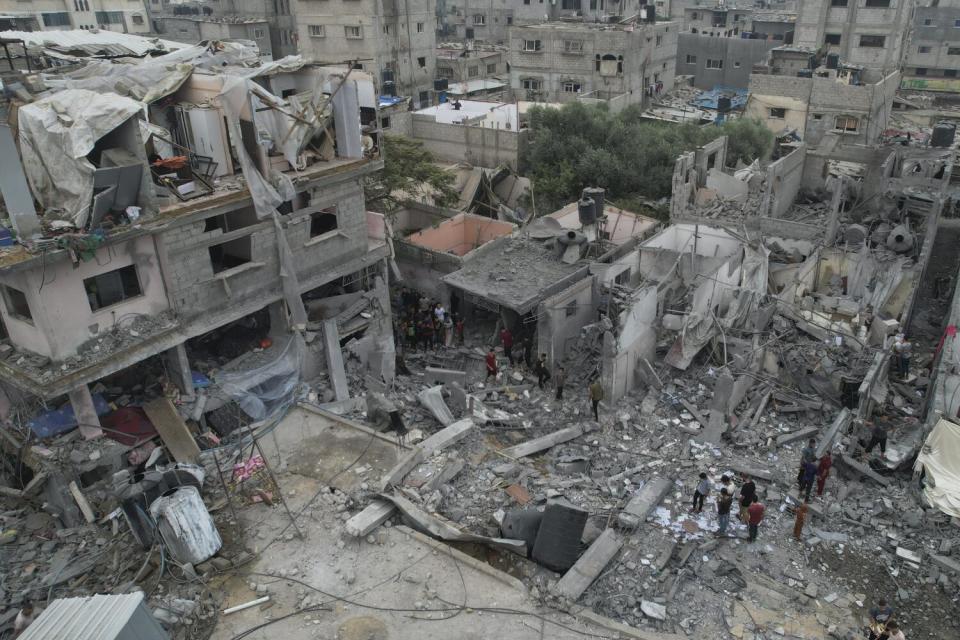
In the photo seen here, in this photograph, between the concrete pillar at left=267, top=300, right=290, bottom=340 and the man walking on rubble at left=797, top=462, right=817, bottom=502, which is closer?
the man walking on rubble at left=797, top=462, right=817, bottom=502

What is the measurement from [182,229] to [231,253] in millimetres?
2397

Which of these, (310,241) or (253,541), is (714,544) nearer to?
(253,541)

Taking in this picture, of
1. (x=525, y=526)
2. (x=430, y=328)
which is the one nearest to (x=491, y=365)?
(x=430, y=328)

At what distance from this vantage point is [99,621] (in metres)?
8.52

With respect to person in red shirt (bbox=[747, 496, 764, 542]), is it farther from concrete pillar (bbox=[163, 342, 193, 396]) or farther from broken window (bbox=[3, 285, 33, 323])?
broken window (bbox=[3, 285, 33, 323])

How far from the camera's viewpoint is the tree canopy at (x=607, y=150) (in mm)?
27797

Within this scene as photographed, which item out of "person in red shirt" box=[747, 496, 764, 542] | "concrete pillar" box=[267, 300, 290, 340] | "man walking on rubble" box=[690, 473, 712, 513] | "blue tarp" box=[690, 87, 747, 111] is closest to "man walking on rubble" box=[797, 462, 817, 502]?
"person in red shirt" box=[747, 496, 764, 542]

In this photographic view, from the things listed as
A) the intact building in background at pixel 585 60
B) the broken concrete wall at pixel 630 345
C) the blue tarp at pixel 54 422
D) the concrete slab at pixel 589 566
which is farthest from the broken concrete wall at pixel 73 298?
the intact building in background at pixel 585 60

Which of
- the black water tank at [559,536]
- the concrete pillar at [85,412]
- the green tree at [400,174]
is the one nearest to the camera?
the black water tank at [559,536]

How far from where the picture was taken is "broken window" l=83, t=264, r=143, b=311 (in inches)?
546

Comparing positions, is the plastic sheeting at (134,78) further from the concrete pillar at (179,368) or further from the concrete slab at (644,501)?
the concrete slab at (644,501)

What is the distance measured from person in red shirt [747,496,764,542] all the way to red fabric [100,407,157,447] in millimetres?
11611

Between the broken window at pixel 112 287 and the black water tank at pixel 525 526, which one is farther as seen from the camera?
the broken window at pixel 112 287

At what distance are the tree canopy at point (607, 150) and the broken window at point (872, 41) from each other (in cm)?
2280
